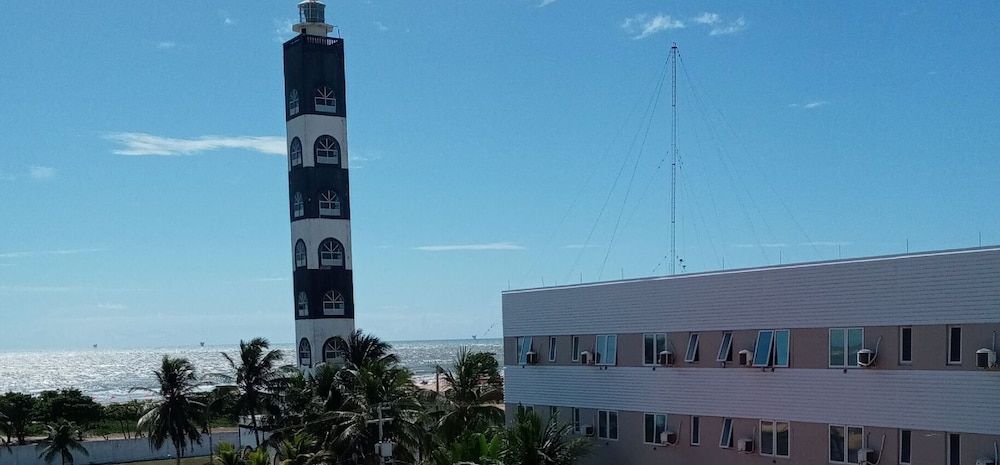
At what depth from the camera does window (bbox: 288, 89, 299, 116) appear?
172ft

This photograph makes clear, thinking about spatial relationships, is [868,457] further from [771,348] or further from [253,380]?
[253,380]

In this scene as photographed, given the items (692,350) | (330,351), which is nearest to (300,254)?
(330,351)

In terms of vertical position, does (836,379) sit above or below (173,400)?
above

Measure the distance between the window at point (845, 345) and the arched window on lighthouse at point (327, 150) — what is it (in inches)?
1277

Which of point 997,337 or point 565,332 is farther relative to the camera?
point 565,332

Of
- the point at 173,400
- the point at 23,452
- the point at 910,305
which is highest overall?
the point at 910,305

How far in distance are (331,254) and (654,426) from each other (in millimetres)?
26501

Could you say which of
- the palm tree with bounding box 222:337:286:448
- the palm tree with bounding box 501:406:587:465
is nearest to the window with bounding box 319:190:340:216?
the palm tree with bounding box 222:337:286:448

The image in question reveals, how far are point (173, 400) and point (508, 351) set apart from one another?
59.8ft

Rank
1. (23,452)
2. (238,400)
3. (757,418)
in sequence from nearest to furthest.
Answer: (757,418) → (238,400) → (23,452)

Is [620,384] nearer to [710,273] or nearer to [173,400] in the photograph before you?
[710,273]

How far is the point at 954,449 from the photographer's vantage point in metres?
22.9

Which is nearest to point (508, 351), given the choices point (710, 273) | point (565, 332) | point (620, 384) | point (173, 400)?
point (565, 332)

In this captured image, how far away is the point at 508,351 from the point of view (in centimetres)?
3578
